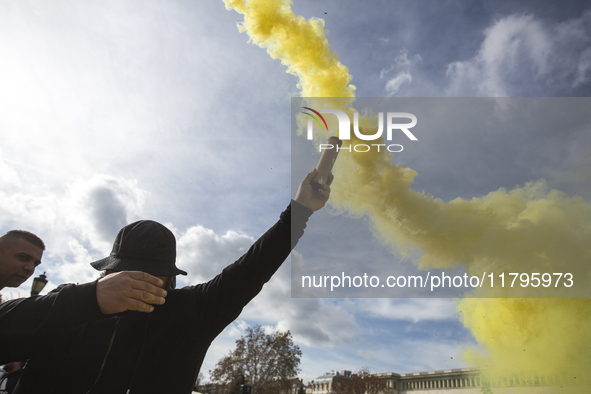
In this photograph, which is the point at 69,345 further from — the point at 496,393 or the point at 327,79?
the point at 496,393

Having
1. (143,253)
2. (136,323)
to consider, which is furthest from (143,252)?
(136,323)

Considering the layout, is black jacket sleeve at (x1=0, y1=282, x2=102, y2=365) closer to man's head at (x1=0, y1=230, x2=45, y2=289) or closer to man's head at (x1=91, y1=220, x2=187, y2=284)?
man's head at (x1=91, y1=220, x2=187, y2=284)

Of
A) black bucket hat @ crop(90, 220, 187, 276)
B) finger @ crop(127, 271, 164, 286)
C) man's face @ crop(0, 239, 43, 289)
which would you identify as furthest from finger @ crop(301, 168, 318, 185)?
man's face @ crop(0, 239, 43, 289)

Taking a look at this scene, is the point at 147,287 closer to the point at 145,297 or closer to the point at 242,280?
the point at 145,297

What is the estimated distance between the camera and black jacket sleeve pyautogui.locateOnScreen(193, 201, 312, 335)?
72.5 inches

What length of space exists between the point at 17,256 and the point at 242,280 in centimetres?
294

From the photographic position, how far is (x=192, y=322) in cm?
182

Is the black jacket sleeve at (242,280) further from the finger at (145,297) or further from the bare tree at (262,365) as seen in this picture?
the bare tree at (262,365)

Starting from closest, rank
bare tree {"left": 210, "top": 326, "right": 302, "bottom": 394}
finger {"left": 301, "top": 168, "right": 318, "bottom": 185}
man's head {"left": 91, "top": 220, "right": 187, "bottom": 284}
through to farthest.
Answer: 1. man's head {"left": 91, "top": 220, "right": 187, "bottom": 284}
2. finger {"left": 301, "top": 168, "right": 318, "bottom": 185}
3. bare tree {"left": 210, "top": 326, "right": 302, "bottom": 394}

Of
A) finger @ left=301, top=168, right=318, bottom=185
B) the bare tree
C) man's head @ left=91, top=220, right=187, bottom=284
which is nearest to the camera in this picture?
man's head @ left=91, top=220, right=187, bottom=284

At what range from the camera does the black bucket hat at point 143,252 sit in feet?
5.85

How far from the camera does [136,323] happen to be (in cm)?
172

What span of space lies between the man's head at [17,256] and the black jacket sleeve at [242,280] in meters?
2.63

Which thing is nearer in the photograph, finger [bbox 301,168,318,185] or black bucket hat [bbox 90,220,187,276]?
black bucket hat [bbox 90,220,187,276]
